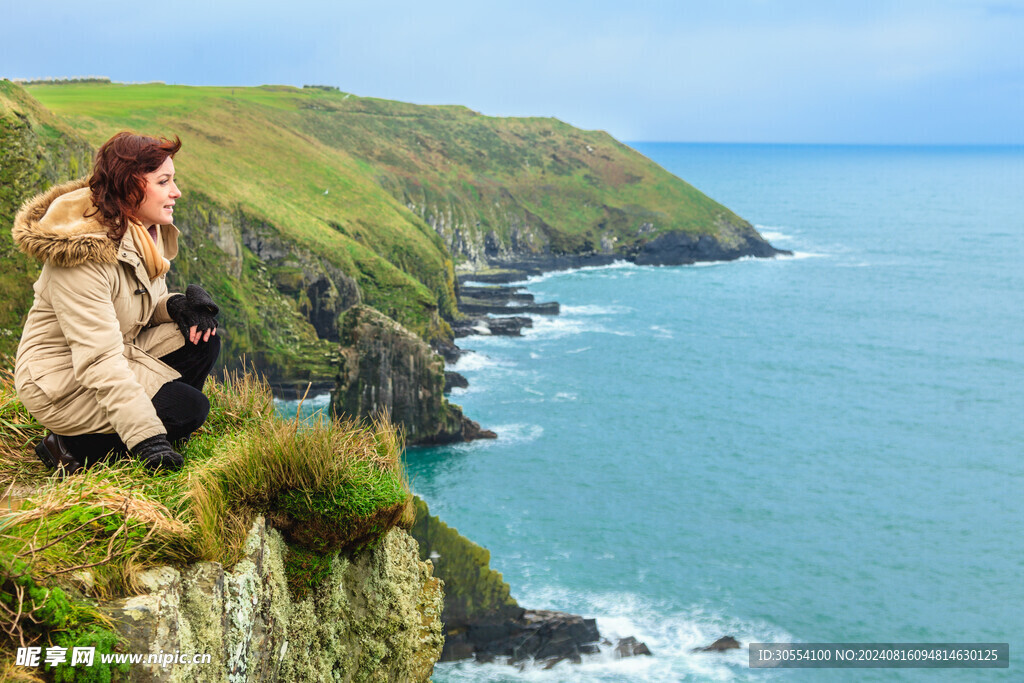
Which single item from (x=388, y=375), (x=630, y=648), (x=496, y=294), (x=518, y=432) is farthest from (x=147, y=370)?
(x=496, y=294)

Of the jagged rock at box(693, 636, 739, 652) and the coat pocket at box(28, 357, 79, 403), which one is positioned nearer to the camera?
the coat pocket at box(28, 357, 79, 403)

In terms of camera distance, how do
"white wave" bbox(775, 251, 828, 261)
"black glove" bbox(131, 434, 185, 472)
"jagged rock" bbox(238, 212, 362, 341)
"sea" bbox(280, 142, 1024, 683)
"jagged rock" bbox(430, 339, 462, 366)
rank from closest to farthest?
"black glove" bbox(131, 434, 185, 472)
"sea" bbox(280, 142, 1024, 683)
"jagged rock" bbox(238, 212, 362, 341)
"jagged rock" bbox(430, 339, 462, 366)
"white wave" bbox(775, 251, 828, 261)

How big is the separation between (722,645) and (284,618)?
120ft

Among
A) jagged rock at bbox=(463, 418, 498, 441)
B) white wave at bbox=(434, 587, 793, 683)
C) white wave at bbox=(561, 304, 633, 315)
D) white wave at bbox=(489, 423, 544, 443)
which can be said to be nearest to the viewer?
white wave at bbox=(434, 587, 793, 683)

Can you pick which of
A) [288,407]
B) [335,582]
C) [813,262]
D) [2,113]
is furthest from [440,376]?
[813,262]

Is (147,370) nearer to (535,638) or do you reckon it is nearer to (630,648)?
(535,638)

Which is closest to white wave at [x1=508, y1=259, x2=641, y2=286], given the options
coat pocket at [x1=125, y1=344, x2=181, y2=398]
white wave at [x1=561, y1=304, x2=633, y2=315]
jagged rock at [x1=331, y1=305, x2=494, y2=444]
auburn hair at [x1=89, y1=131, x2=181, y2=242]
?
white wave at [x1=561, y1=304, x2=633, y2=315]

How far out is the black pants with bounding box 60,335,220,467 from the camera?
6207 mm

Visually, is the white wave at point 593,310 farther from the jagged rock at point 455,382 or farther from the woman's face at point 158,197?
the woman's face at point 158,197

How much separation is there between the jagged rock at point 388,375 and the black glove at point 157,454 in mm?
53131

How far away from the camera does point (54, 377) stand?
5883 millimetres

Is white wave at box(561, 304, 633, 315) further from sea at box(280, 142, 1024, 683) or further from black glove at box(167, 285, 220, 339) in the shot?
black glove at box(167, 285, 220, 339)

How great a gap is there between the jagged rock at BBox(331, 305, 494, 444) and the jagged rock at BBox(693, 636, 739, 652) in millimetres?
28703

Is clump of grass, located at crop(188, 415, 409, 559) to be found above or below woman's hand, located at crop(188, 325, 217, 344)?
below
